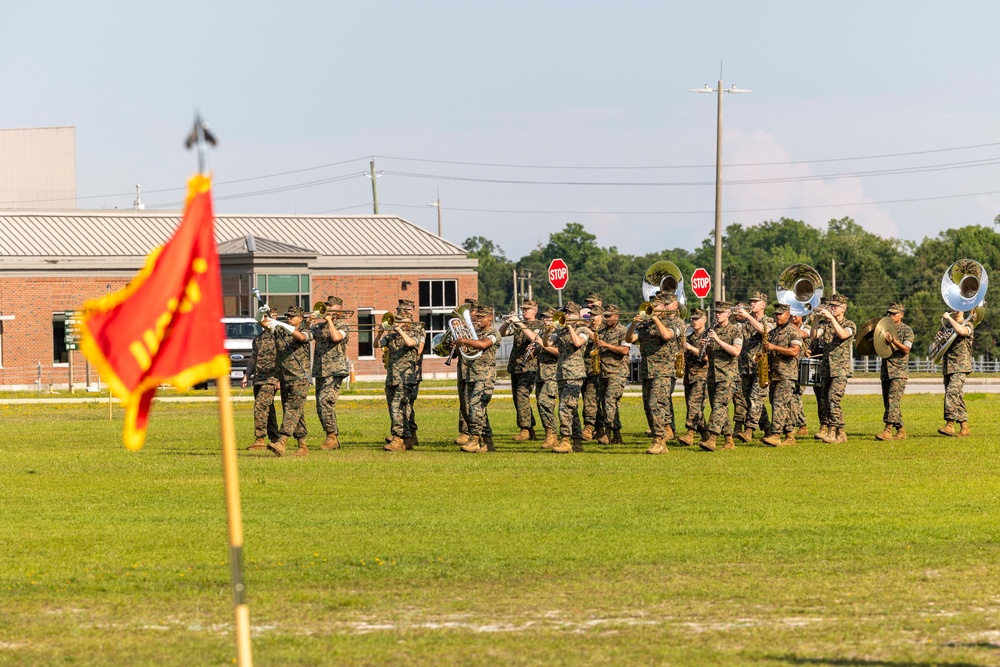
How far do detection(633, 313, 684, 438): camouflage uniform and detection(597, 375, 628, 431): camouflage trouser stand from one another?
1.43 metres

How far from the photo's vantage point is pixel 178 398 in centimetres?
4253

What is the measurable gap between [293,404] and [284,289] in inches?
1654

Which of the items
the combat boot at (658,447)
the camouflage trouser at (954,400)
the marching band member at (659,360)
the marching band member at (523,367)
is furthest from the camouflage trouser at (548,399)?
the camouflage trouser at (954,400)

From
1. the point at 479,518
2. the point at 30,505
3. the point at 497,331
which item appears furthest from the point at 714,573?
the point at 497,331

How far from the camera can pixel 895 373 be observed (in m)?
24.6

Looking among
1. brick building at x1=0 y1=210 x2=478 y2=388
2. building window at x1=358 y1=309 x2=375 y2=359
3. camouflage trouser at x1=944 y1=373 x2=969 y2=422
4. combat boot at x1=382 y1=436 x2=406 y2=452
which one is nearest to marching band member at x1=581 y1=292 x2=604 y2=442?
combat boot at x1=382 y1=436 x2=406 y2=452

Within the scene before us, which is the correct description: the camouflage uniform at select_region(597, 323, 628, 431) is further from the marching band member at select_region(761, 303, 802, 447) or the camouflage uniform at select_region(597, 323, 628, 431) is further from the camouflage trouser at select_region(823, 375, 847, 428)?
the camouflage trouser at select_region(823, 375, 847, 428)

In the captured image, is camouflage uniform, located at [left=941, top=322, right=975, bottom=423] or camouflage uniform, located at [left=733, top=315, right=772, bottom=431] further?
camouflage uniform, located at [left=941, top=322, right=975, bottom=423]

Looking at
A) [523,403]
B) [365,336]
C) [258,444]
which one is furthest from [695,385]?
[365,336]

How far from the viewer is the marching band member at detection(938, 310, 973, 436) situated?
25062 mm

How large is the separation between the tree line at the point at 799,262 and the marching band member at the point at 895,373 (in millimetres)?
64075

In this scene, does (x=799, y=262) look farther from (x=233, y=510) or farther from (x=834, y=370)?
(x=233, y=510)

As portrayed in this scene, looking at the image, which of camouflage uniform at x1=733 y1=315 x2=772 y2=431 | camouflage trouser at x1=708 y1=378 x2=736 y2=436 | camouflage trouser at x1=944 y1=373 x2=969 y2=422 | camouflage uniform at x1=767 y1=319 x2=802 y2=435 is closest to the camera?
camouflage trouser at x1=708 y1=378 x2=736 y2=436

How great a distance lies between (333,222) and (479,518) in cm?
5912
